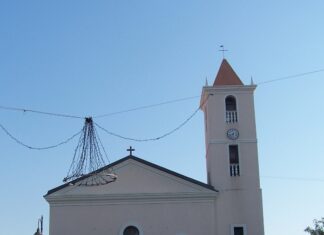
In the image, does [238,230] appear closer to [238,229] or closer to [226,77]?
[238,229]

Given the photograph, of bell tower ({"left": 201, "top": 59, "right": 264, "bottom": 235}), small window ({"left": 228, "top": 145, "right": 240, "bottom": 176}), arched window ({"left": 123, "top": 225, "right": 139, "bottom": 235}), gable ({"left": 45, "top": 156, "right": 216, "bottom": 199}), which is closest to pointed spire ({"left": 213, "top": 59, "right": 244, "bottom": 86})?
bell tower ({"left": 201, "top": 59, "right": 264, "bottom": 235})

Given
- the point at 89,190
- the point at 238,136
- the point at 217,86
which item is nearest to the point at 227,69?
the point at 217,86

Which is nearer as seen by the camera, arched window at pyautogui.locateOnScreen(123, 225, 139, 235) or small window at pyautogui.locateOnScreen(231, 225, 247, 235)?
small window at pyautogui.locateOnScreen(231, 225, 247, 235)

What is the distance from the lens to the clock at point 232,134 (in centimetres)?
2928

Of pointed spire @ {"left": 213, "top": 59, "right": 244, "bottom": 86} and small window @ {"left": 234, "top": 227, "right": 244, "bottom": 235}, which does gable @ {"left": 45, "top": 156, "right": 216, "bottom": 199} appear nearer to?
small window @ {"left": 234, "top": 227, "right": 244, "bottom": 235}

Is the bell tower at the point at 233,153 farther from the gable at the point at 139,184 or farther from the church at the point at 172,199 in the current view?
the gable at the point at 139,184

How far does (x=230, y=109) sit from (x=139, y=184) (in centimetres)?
556

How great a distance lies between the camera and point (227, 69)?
30797 mm

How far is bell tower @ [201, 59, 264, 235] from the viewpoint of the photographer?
28.1 m

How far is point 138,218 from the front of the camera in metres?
28.2

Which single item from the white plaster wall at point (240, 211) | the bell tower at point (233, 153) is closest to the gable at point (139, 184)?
the white plaster wall at point (240, 211)

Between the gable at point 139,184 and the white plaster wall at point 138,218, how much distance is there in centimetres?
52

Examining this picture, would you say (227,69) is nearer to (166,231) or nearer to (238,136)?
(238,136)

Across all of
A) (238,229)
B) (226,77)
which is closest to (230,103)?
(226,77)
